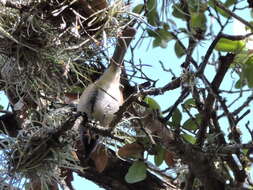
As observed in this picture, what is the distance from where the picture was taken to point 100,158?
1.73 meters

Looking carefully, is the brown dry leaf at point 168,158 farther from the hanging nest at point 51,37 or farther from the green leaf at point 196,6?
the green leaf at point 196,6

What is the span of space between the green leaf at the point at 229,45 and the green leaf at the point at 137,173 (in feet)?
1.21

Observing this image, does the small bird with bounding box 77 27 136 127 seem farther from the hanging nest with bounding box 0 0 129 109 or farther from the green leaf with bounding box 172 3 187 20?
the green leaf with bounding box 172 3 187 20

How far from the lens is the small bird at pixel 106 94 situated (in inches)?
63.4

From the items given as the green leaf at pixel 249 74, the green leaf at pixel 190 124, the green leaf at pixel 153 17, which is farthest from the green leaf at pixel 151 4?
the green leaf at pixel 190 124

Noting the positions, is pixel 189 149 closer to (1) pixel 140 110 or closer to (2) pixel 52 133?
(1) pixel 140 110

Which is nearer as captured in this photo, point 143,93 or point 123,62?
point 143,93

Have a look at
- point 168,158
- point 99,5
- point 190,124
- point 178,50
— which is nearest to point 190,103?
point 190,124

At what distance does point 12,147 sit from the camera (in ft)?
5.16

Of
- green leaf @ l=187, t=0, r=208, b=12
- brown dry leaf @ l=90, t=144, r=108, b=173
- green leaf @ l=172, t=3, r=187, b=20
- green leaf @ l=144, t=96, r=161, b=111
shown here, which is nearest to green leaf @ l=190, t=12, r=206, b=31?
green leaf @ l=187, t=0, r=208, b=12

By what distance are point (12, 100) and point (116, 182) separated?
384 mm

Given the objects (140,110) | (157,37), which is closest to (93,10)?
(157,37)

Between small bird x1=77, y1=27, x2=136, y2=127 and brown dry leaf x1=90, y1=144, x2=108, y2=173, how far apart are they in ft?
0.42

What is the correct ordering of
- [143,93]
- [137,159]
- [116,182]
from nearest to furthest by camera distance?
[143,93] < [137,159] < [116,182]
